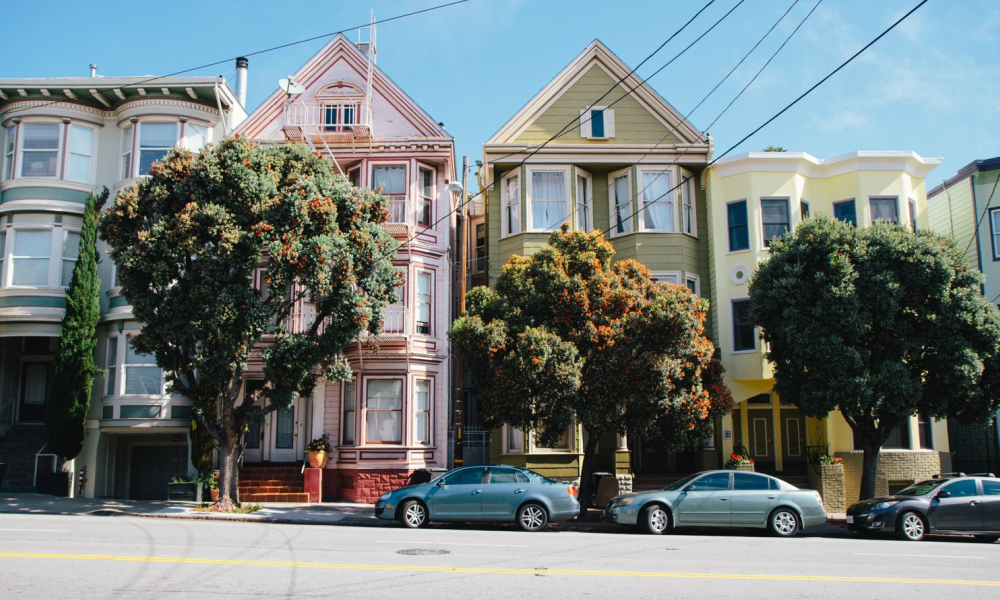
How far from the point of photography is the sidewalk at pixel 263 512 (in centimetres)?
1758

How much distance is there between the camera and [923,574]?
10.9 metres

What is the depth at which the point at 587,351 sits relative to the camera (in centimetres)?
1802

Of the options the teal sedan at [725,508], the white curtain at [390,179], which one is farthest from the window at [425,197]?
the teal sedan at [725,508]

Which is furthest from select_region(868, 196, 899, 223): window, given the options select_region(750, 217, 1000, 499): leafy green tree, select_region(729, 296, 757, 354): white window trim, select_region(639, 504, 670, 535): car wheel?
select_region(639, 504, 670, 535): car wheel

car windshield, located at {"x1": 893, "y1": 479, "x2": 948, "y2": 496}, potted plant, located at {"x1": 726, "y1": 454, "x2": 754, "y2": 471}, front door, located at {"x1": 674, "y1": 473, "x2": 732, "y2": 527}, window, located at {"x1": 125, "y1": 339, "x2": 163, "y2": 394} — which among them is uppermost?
window, located at {"x1": 125, "y1": 339, "x2": 163, "y2": 394}

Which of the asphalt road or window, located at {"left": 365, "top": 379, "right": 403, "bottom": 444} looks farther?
window, located at {"left": 365, "top": 379, "right": 403, "bottom": 444}

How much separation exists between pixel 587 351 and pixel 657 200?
869cm

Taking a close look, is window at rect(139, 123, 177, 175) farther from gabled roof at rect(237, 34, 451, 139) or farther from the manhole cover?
the manhole cover

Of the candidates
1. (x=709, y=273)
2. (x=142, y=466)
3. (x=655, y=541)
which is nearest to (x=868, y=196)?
(x=709, y=273)

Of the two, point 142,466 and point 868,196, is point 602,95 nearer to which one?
point 868,196

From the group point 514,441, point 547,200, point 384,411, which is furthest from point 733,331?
point 384,411

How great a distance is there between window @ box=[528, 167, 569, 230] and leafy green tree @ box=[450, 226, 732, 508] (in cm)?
646

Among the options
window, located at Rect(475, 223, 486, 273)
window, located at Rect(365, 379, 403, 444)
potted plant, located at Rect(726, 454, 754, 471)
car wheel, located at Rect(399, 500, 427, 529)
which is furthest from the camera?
window, located at Rect(475, 223, 486, 273)

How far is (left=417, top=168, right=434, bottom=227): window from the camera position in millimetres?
24891
